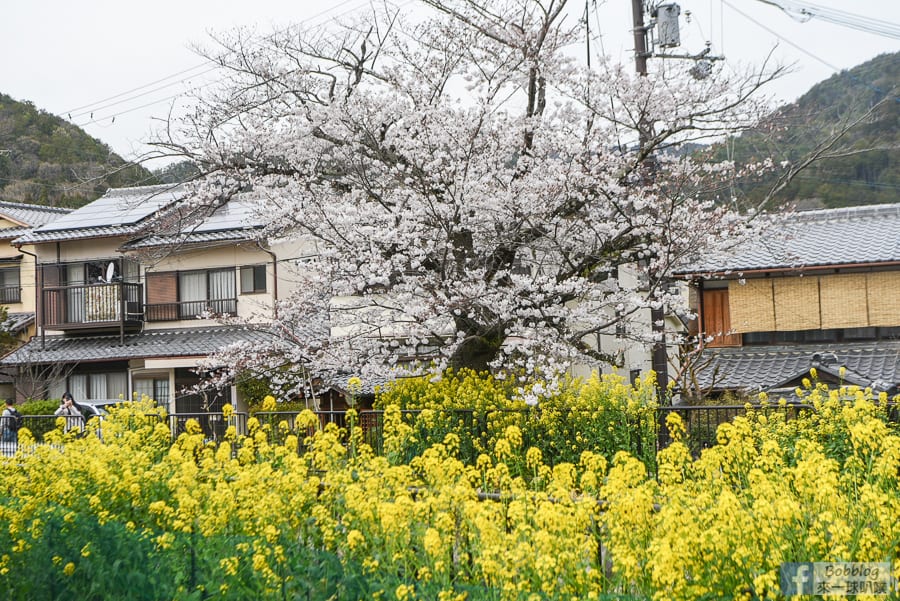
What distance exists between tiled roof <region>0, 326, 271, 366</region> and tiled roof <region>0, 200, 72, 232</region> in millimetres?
5579

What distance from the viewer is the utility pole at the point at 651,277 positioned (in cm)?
1148

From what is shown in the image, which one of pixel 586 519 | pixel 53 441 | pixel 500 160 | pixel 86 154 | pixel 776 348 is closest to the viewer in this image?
pixel 586 519

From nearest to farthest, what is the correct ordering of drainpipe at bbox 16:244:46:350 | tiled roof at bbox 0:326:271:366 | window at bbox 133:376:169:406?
tiled roof at bbox 0:326:271:366 → window at bbox 133:376:169:406 → drainpipe at bbox 16:244:46:350

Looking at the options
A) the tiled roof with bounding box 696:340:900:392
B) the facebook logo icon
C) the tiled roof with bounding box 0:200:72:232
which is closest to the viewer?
the facebook logo icon

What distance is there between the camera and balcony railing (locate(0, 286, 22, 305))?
28.7 metres

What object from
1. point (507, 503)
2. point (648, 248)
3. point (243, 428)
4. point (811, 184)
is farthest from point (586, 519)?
point (811, 184)

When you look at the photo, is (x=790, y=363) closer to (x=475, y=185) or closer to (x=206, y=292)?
(x=475, y=185)

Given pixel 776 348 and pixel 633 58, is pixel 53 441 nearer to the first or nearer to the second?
pixel 633 58

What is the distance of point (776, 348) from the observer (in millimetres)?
18297

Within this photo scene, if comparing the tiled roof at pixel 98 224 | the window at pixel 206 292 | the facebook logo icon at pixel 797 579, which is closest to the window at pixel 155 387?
the window at pixel 206 292

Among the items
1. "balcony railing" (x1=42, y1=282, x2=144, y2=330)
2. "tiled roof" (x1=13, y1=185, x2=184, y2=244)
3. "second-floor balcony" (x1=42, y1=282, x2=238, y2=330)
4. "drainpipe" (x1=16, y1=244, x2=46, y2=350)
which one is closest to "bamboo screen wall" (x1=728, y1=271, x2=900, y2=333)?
"second-floor balcony" (x1=42, y1=282, x2=238, y2=330)

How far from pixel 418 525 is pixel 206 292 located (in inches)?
819

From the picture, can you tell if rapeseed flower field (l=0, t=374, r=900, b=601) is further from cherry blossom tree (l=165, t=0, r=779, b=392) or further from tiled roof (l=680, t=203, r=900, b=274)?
tiled roof (l=680, t=203, r=900, b=274)

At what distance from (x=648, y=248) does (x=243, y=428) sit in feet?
26.8
